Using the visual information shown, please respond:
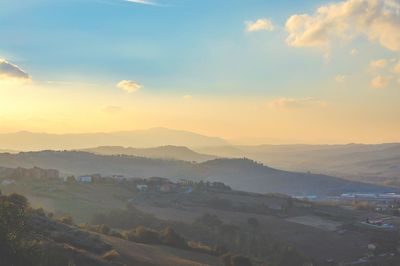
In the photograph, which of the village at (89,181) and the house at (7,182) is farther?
the village at (89,181)

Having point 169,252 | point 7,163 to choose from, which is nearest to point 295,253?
point 169,252

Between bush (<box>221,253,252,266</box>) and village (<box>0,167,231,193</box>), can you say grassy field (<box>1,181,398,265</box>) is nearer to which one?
village (<box>0,167,231,193</box>)

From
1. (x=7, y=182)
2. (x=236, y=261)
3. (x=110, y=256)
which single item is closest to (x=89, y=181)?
(x=7, y=182)

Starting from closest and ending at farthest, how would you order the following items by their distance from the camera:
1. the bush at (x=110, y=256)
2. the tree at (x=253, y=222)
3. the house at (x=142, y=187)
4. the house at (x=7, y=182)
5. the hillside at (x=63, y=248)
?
1. the hillside at (x=63, y=248)
2. the bush at (x=110, y=256)
3. the tree at (x=253, y=222)
4. the house at (x=7, y=182)
5. the house at (x=142, y=187)

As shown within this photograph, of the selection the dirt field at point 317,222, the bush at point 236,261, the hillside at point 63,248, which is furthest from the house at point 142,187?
the bush at point 236,261

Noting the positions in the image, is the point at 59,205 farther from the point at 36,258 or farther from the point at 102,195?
the point at 36,258

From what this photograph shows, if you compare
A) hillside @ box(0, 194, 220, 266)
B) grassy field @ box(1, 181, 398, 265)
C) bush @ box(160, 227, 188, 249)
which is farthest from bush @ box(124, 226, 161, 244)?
grassy field @ box(1, 181, 398, 265)

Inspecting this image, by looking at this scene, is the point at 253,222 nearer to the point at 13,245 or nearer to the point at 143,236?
the point at 143,236

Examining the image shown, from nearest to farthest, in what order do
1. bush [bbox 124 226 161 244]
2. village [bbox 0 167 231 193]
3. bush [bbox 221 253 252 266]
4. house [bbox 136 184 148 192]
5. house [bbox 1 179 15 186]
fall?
bush [bbox 221 253 252 266], bush [bbox 124 226 161 244], house [bbox 1 179 15 186], village [bbox 0 167 231 193], house [bbox 136 184 148 192]

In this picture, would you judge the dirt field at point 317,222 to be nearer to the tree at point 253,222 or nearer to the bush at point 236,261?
the tree at point 253,222

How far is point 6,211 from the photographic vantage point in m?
20.7

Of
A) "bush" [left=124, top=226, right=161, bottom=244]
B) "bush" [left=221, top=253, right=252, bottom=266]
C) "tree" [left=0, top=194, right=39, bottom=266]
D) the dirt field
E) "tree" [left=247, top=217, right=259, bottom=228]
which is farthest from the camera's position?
the dirt field

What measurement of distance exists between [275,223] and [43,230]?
54.5 meters

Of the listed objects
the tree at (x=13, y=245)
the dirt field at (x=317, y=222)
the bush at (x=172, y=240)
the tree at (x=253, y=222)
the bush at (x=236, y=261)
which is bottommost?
the dirt field at (x=317, y=222)
